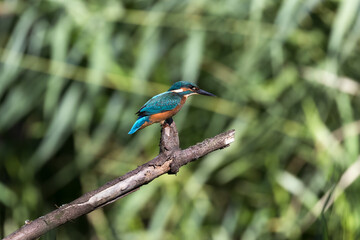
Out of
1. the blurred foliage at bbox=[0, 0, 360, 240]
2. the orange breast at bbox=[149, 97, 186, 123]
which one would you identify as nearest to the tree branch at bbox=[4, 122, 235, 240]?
the orange breast at bbox=[149, 97, 186, 123]

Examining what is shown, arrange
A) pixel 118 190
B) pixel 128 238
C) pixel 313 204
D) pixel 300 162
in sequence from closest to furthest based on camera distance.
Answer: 1. pixel 118 190
2. pixel 313 204
3. pixel 128 238
4. pixel 300 162

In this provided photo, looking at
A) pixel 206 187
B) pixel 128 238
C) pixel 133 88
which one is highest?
pixel 133 88

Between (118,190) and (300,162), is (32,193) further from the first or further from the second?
(118,190)

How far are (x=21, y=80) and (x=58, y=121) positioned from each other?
0.34 metres

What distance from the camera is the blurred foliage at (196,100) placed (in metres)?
2.63

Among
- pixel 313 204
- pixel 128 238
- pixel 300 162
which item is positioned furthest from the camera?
pixel 300 162

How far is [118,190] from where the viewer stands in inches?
32.6

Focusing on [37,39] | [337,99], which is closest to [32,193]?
[37,39]

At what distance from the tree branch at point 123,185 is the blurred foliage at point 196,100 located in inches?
63.3

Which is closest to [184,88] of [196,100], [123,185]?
[123,185]

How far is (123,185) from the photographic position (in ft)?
2.72

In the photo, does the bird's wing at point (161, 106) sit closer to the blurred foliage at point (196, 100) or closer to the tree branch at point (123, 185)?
the tree branch at point (123, 185)

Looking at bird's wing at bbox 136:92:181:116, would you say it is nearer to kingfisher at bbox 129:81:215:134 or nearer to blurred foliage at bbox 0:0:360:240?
kingfisher at bbox 129:81:215:134

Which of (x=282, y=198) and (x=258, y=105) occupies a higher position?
(x=258, y=105)
